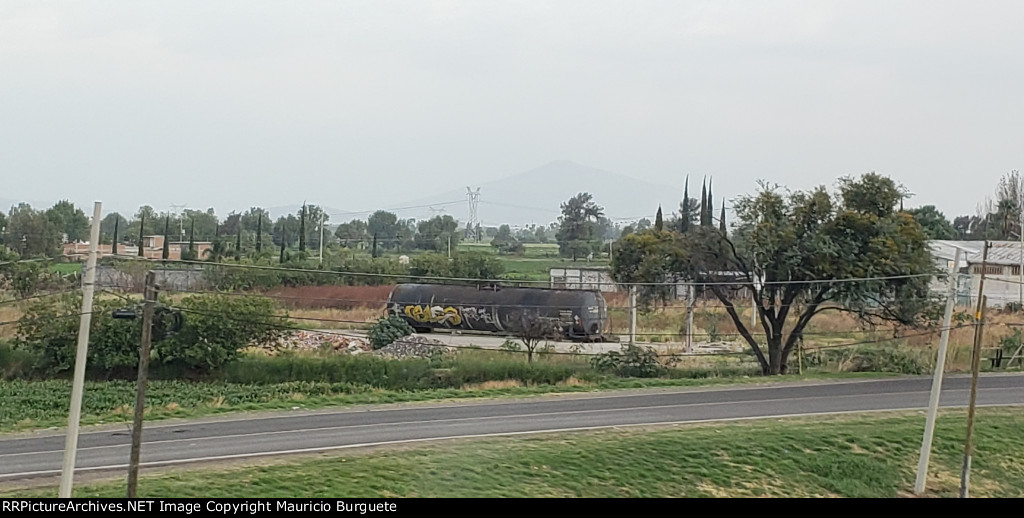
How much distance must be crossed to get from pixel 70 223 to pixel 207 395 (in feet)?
207

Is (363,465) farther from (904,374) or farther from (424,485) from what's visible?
(904,374)

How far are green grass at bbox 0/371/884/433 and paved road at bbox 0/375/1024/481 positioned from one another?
4.34ft

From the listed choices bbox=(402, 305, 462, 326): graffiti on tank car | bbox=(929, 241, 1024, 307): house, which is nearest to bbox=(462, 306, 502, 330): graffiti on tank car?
bbox=(402, 305, 462, 326): graffiti on tank car

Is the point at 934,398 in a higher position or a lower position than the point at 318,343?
higher

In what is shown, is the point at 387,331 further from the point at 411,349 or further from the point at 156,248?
the point at 156,248

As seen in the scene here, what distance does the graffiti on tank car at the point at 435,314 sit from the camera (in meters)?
46.8

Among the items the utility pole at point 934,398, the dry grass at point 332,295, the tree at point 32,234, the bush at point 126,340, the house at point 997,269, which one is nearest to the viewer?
the utility pole at point 934,398

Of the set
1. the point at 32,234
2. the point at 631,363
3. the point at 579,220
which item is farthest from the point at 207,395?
the point at 579,220

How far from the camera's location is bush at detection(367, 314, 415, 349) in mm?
43406

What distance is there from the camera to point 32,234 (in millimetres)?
73938

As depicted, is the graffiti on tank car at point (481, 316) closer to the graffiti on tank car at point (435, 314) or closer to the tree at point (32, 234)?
the graffiti on tank car at point (435, 314)

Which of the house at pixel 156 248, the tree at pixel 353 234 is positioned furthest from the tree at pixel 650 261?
the tree at pixel 353 234

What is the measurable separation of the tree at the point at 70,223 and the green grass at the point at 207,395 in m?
49.0

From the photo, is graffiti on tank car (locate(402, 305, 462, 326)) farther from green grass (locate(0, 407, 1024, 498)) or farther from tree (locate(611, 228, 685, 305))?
green grass (locate(0, 407, 1024, 498))
